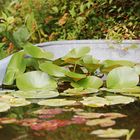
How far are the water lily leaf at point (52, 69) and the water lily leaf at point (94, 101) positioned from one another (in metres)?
0.37

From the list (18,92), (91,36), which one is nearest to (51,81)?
(18,92)

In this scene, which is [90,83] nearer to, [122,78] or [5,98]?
[122,78]

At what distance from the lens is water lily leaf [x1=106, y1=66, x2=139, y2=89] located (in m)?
2.74

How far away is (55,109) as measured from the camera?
7.47ft

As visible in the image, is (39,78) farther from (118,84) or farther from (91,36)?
(91,36)

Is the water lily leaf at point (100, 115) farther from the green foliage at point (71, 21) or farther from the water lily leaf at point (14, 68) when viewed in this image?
the green foliage at point (71, 21)

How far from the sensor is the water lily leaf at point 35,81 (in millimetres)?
2756

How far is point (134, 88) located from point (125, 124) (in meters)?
0.77

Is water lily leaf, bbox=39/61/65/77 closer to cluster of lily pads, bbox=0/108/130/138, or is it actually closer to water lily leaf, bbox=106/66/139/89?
water lily leaf, bbox=106/66/139/89

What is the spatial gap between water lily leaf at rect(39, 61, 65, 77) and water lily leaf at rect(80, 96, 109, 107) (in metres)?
0.37

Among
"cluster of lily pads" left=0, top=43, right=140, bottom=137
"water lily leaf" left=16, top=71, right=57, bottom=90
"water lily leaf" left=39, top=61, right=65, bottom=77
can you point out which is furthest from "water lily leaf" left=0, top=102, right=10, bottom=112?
"water lily leaf" left=39, top=61, right=65, bottom=77

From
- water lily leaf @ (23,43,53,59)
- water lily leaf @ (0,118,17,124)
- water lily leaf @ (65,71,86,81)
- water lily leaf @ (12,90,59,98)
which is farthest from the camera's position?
water lily leaf @ (23,43,53,59)

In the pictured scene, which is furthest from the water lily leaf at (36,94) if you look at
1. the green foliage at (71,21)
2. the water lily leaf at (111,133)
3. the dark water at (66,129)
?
the green foliage at (71,21)

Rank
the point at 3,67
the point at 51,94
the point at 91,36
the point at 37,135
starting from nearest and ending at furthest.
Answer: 1. the point at 37,135
2. the point at 51,94
3. the point at 3,67
4. the point at 91,36
